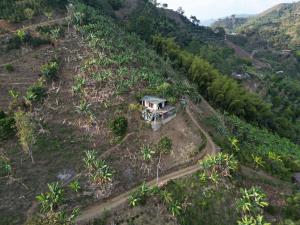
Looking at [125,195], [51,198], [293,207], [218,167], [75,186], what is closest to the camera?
[51,198]

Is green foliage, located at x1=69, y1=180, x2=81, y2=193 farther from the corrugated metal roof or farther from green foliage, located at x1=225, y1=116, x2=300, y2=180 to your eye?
green foliage, located at x1=225, y1=116, x2=300, y2=180

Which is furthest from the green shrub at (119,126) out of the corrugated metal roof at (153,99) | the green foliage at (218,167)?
the green foliage at (218,167)

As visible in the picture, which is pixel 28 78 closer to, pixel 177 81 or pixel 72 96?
pixel 72 96

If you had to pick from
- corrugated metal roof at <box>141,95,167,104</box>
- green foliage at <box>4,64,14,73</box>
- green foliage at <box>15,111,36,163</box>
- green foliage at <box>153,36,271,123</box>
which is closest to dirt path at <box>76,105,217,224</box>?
corrugated metal roof at <box>141,95,167,104</box>

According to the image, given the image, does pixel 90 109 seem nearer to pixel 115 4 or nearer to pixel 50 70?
pixel 50 70

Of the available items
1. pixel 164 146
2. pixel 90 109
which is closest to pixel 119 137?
pixel 164 146
